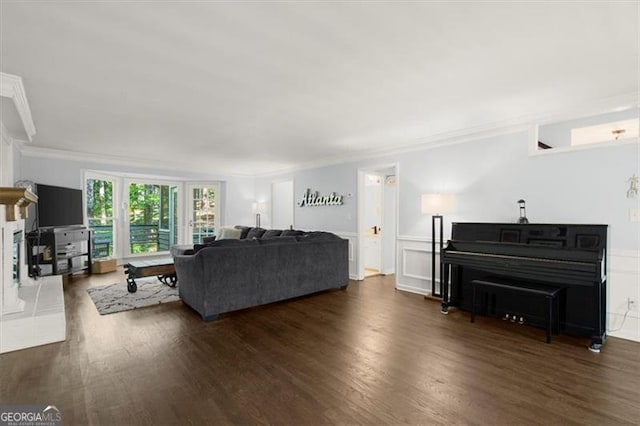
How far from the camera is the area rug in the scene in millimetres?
4016

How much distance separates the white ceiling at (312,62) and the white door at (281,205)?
3922 mm

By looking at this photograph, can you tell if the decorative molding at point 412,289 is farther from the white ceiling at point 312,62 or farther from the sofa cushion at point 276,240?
the white ceiling at point 312,62

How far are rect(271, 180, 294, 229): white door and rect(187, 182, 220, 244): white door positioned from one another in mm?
1467

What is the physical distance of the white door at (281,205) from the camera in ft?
26.3

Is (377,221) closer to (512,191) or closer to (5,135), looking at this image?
(512,191)

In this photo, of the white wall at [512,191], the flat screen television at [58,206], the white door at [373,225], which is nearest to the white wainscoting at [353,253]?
the white wall at [512,191]

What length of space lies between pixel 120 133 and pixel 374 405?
473 cm

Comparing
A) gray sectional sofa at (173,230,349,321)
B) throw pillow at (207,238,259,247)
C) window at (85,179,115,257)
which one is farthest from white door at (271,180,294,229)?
throw pillow at (207,238,259,247)

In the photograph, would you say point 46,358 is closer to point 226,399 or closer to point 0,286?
point 0,286

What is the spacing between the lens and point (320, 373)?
2.40 meters

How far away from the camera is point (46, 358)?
262 cm

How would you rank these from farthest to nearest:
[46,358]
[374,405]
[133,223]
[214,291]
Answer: [133,223]
[214,291]
[46,358]
[374,405]

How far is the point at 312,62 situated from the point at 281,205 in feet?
19.7

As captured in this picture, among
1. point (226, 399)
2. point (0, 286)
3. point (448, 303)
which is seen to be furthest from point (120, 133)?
point (448, 303)
